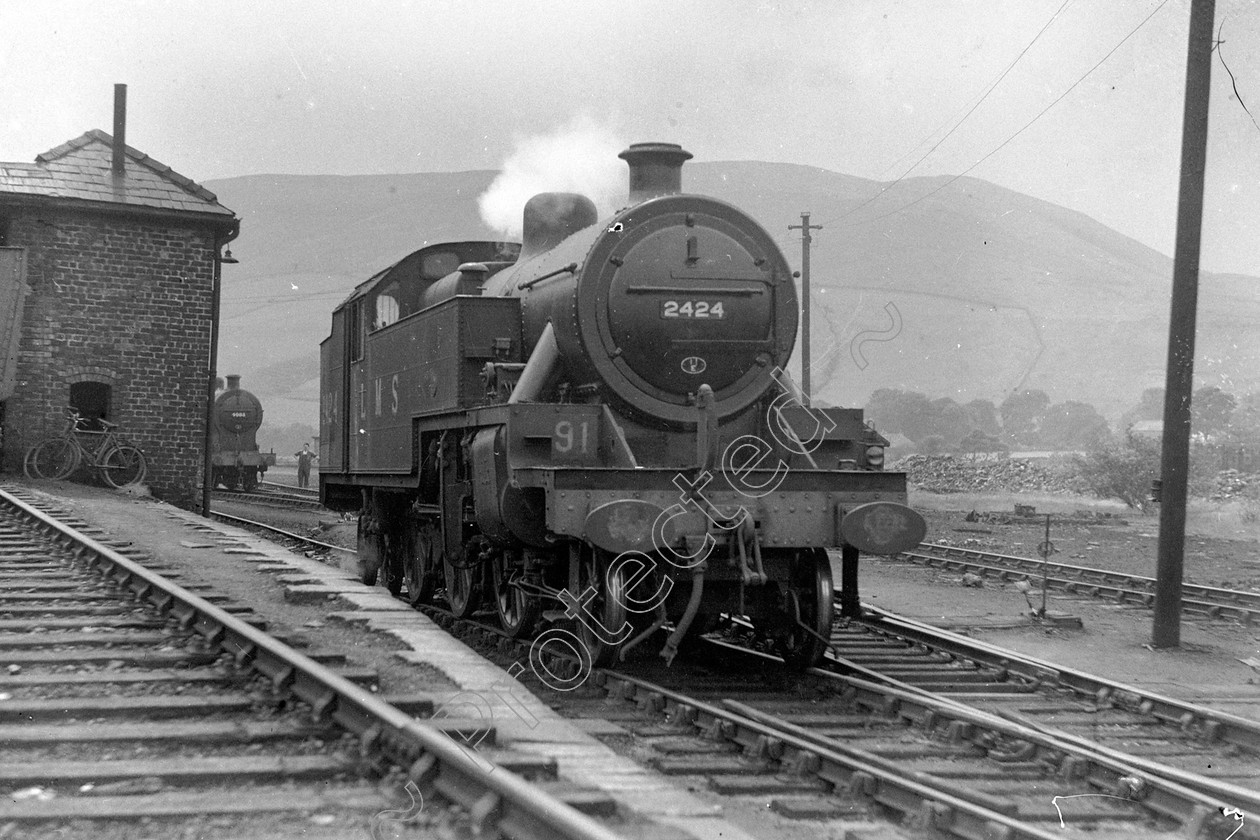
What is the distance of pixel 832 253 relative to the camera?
71.0 meters

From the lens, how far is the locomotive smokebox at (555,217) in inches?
354

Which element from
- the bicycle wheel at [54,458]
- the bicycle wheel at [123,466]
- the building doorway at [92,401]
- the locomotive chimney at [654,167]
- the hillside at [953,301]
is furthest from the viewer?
the hillside at [953,301]

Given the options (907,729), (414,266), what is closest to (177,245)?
(414,266)

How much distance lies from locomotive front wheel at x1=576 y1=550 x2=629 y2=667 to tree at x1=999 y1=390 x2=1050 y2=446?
151ft

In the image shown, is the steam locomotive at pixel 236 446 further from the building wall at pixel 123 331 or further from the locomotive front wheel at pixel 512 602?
the locomotive front wheel at pixel 512 602

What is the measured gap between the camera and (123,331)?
2059cm

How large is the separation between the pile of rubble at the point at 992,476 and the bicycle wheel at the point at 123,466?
18724mm

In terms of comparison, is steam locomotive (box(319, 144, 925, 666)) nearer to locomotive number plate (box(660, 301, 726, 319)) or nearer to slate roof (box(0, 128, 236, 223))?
locomotive number plate (box(660, 301, 726, 319))

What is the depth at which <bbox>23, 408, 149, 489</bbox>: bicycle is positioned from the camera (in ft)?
63.6

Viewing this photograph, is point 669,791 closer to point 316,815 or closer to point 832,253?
point 316,815

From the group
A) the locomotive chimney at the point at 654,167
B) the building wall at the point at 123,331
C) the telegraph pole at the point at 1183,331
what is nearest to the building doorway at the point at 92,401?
the building wall at the point at 123,331

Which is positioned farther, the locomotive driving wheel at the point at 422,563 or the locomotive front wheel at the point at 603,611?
the locomotive driving wheel at the point at 422,563

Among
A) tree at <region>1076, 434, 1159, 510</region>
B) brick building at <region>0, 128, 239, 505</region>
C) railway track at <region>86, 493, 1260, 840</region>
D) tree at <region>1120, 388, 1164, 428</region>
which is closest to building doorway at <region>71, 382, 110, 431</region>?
brick building at <region>0, 128, 239, 505</region>

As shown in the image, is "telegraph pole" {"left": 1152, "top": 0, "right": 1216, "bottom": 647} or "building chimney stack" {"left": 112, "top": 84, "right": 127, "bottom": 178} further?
"building chimney stack" {"left": 112, "top": 84, "right": 127, "bottom": 178}
